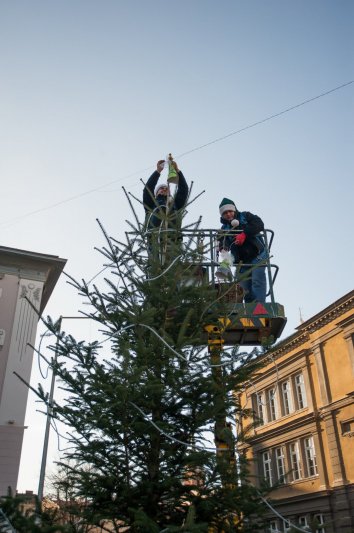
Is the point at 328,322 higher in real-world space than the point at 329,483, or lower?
higher

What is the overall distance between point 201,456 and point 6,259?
1129 cm

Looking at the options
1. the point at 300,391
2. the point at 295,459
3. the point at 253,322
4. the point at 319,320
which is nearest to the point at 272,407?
the point at 300,391

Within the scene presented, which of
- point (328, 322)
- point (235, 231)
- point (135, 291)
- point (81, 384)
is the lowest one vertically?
point (81, 384)

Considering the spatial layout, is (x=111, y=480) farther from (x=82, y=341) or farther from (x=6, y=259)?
(x=6, y=259)

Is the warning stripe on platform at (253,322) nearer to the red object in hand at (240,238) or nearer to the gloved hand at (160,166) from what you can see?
the red object in hand at (240,238)

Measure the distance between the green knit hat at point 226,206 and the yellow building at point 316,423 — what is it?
43.4 feet

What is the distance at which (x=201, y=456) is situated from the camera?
A: 484 centimetres

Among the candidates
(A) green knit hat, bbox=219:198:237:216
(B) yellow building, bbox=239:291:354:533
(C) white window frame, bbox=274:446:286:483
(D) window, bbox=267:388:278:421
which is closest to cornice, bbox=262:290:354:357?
(B) yellow building, bbox=239:291:354:533

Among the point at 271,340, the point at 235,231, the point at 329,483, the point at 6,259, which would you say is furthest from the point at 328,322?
the point at 271,340

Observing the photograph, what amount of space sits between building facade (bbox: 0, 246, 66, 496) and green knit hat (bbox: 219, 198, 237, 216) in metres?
5.37

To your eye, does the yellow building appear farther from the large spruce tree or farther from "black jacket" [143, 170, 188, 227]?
the large spruce tree

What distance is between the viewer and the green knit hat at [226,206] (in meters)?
8.62

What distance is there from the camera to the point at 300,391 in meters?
27.6

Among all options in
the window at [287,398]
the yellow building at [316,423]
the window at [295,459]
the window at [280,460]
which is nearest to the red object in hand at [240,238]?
the yellow building at [316,423]
